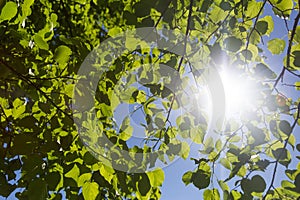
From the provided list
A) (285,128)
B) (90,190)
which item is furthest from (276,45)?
(90,190)

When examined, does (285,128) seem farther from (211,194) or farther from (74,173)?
(74,173)

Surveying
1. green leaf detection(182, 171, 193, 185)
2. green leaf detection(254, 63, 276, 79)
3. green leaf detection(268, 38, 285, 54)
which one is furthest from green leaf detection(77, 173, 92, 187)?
green leaf detection(268, 38, 285, 54)

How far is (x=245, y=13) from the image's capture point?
1.46m

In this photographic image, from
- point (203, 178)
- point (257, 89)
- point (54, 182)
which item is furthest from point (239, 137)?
point (54, 182)

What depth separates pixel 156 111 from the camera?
1577mm

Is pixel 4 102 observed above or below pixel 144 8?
above

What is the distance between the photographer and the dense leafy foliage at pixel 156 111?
122 cm

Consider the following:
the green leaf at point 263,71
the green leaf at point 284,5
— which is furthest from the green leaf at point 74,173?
the green leaf at point 284,5

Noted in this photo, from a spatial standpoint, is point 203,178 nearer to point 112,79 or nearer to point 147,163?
point 147,163

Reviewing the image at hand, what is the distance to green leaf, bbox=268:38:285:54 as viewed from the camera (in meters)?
1.35

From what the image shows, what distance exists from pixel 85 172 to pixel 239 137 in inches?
24.4

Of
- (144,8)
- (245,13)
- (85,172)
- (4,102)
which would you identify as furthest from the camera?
(4,102)

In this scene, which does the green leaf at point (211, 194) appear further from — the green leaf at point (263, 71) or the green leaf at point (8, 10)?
the green leaf at point (8, 10)

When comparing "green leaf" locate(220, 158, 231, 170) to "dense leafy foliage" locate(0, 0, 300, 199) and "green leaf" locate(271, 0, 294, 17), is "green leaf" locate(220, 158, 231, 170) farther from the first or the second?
"green leaf" locate(271, 0, 294, 17)
